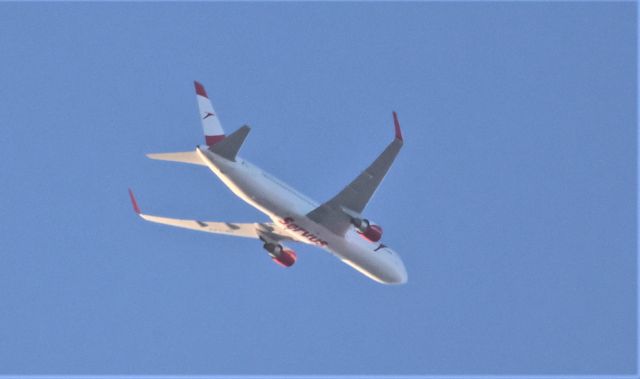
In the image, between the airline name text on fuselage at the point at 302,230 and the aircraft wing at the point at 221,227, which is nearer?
the airline name text on fuselage at the point at 302,230

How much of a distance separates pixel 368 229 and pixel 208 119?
9075mm

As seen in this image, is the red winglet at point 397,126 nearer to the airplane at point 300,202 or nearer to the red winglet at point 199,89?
the airplane at point 300,202

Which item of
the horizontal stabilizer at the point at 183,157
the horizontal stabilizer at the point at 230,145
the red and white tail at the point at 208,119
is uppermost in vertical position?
the red and white tail at the point at 208,119

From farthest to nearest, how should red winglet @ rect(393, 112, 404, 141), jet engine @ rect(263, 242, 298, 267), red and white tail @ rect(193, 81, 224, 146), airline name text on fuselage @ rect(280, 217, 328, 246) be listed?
jet engine @ rect(263, 242, 298, 267) → red and white tail @ rect(193, 81, 224, 146) → airline name text on fuselage @ rect(280, 217, 328, 246) → red winglet @ rect(393, 112, 404, 141)

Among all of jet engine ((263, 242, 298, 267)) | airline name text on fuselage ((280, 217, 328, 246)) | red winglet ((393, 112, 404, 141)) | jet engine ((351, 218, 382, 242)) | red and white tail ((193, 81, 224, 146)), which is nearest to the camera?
red winglet ((393, 112, 404, 141))

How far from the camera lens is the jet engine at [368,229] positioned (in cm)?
5300

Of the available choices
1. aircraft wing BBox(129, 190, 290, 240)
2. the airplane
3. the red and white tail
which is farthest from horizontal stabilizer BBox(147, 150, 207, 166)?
aircraft wing BBox(129, 190, 290, 240)

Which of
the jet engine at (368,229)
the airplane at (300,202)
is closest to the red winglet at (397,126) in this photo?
the airplane at (300,202)

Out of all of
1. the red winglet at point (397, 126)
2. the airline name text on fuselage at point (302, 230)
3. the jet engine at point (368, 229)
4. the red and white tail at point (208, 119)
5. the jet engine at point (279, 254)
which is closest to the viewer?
the red winglet at point (397, 126)

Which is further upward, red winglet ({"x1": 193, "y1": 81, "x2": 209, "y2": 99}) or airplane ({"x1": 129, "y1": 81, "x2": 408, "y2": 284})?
red winglet ({"x1": 193, "y1": 81, "x2": 209, "y2": 99})

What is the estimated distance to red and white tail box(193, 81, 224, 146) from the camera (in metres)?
53.9

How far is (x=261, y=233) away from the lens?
59375 millimetres

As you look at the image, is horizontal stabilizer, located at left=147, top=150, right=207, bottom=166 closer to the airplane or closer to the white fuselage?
the airplane

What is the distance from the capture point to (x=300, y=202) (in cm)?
5347
